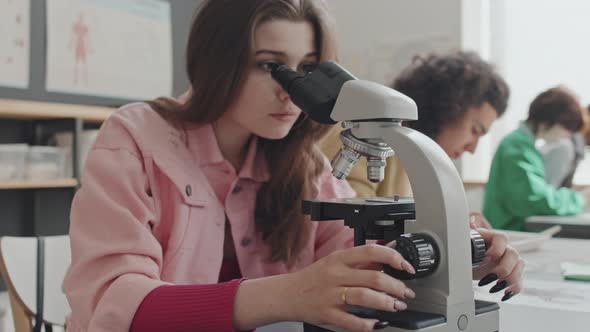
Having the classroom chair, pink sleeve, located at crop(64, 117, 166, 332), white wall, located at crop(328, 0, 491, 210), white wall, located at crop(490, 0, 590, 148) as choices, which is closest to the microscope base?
pink sleeve, located at crop(64, 117, 166, 332)

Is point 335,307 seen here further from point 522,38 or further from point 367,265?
point 522,38

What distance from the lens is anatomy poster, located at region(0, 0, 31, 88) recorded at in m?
2.53

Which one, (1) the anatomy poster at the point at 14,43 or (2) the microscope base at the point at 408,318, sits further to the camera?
(1) the anatomy poster at the point at 14,43

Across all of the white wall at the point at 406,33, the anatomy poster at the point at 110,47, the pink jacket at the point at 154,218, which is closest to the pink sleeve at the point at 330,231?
the pink jacket at the point at 154,218

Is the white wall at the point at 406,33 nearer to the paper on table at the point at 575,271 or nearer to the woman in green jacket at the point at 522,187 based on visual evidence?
the woman in green jacket at the point at 522,187

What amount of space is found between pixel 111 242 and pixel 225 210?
27 cm

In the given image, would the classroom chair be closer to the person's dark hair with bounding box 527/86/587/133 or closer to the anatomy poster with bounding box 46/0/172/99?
the anatomy poster with bounding box 46/0/172/99

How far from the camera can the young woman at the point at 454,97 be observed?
1803 millimetres

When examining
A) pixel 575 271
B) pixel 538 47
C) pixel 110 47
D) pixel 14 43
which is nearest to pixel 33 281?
pixel 575 271

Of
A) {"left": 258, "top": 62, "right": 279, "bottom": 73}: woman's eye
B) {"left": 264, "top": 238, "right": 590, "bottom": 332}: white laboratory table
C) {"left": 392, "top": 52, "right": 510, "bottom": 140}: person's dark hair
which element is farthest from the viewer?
{"left": 392, "top": 52, "right": 510, "bottom": 140}: person's dark hair

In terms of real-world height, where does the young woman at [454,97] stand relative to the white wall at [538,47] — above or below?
below

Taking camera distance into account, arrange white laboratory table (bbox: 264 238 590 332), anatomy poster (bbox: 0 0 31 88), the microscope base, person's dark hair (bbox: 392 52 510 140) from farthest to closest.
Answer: anatomy poster (bbox: 0 0 31 88) → person's dark hair (bbox: 392 52 510 140) → white laboratory table (bbox: 264 238 590 332) → the microscope base

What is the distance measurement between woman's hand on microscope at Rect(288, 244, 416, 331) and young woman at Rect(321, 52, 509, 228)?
128 cm

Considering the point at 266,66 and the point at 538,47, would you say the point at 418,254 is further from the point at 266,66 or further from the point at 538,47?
the point at 538,47
